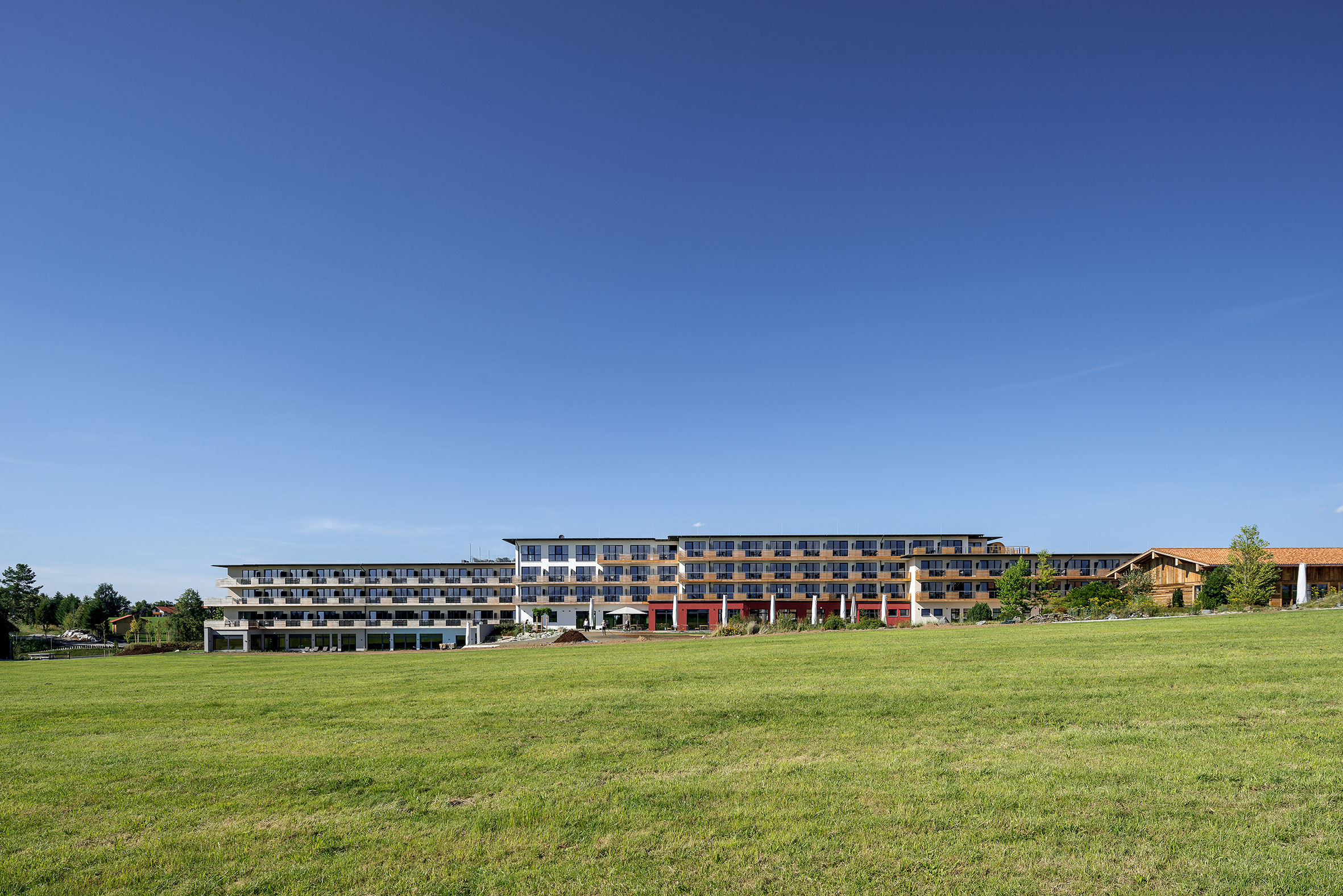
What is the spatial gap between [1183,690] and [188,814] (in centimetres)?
1432

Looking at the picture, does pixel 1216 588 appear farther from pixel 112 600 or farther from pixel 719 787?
pixel 112 600

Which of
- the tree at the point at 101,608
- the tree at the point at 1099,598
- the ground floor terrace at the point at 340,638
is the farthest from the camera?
the tree at the point at 101,608

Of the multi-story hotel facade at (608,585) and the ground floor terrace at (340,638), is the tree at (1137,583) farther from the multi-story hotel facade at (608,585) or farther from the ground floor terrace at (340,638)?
the ground floor terrace at (340,638)

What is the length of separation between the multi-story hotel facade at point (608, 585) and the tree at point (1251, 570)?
115 ft

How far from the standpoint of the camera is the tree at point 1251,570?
4388 cm

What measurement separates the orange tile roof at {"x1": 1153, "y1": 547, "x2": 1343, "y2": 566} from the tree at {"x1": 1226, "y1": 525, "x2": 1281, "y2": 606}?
9335mm

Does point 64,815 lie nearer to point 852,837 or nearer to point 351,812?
point 351,812

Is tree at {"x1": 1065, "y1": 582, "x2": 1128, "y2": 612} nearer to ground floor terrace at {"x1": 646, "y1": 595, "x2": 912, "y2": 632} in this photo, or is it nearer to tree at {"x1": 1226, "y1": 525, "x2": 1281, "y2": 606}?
tree at {"x1": 1226, "y1": 525, "x2": 1281, "y2": 606}

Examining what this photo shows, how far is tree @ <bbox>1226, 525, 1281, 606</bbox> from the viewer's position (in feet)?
144

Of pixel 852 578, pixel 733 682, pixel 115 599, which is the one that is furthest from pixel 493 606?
pixel 115 599

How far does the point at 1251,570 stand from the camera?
4625 cm

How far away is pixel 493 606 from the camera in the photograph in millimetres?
88938

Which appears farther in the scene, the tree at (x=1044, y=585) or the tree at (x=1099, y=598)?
the tree at (x=1044, y=585)

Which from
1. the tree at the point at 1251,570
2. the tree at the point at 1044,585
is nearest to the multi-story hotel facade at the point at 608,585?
the tree at the point at 1044,585
